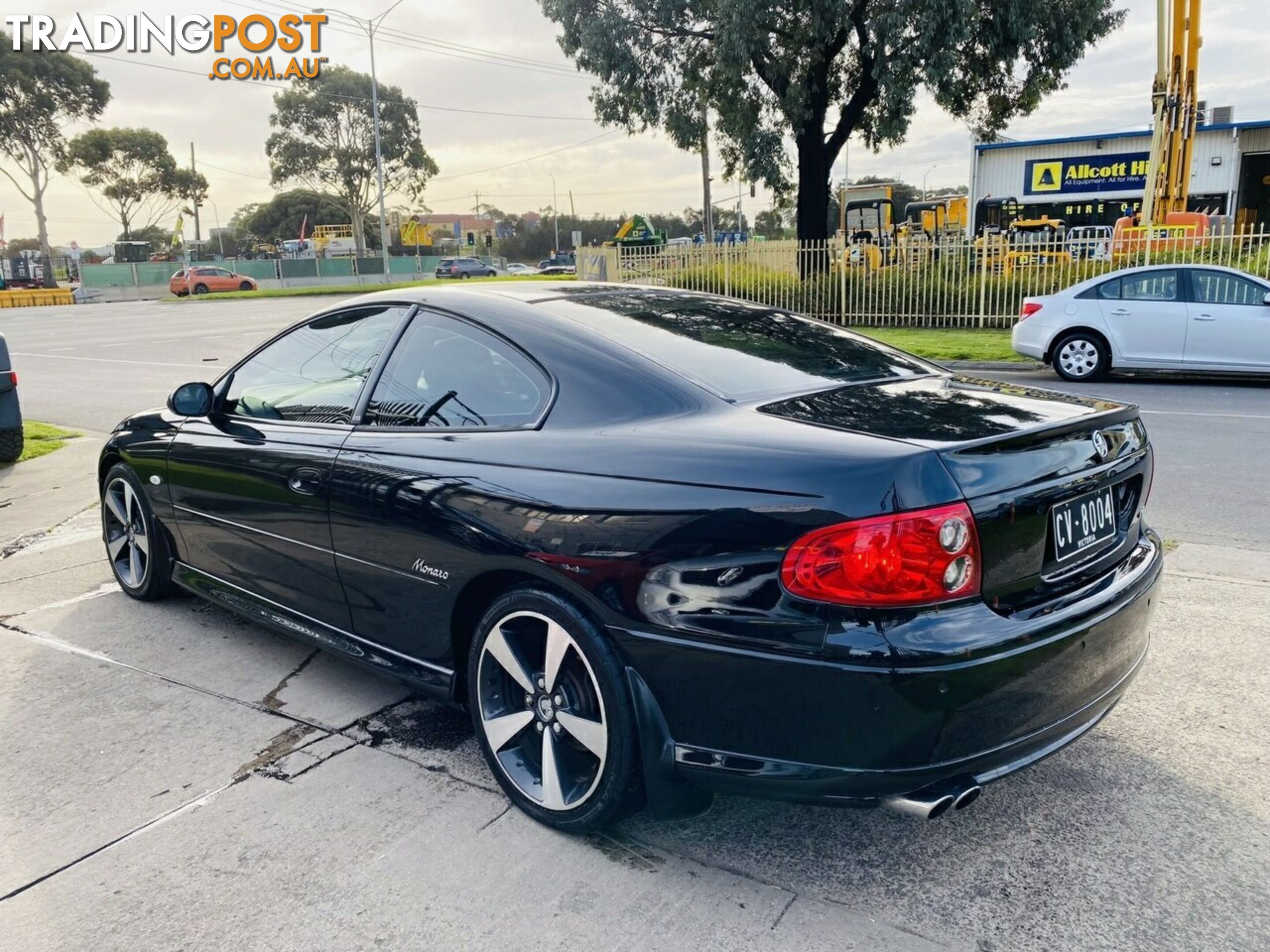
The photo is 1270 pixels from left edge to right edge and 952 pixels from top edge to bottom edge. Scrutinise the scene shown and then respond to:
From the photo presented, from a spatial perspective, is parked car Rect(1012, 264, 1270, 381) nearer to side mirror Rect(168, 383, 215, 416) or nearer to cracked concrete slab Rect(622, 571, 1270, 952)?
cracked concrete slab Rect(622, 571, 1270, 952)

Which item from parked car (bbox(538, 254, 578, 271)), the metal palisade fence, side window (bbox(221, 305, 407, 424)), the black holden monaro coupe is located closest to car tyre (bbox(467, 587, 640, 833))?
the black holden monaro coupe

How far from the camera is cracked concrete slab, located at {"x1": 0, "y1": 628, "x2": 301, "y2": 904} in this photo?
2998 millimetres

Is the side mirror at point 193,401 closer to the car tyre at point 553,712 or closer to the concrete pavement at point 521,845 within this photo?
the concrete pavement at point 521,845

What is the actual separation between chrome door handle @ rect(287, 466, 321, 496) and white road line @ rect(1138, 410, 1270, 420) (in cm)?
852

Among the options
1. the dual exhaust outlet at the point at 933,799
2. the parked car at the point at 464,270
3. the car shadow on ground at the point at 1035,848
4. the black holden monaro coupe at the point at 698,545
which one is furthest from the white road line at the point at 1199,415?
the parked car at the point at 464,270

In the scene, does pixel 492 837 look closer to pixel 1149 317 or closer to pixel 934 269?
pixel 1149 317

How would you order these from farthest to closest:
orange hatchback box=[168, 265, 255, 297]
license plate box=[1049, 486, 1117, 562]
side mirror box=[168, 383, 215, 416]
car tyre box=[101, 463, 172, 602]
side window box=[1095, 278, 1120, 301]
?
orange hatchback box=[168, 265, 255, 297] → side window box=[1095, 278, 1120, 301] → car tyre box=[101, 463, 172, 602] → side mirror box=[168, 383, 215, 416] → license plate box=[1049, 486, 1117, 562]

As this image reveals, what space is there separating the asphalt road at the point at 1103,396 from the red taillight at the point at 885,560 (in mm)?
3945

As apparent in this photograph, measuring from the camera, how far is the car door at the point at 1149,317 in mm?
12031

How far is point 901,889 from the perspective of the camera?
8.50 ft

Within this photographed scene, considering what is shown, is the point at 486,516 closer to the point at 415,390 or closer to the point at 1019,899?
the point at 415,390

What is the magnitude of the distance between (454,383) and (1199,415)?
9.04 metres

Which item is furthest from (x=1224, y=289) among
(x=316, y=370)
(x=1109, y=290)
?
(x=316, y=370)

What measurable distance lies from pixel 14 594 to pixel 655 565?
4.23 metres
